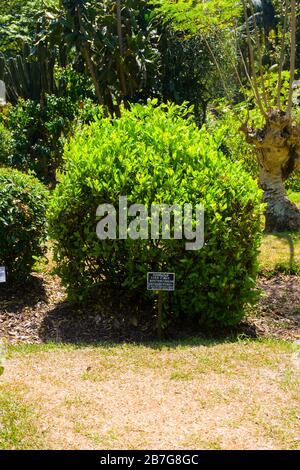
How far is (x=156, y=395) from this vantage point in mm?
3887

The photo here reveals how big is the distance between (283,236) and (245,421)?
17.2 feet

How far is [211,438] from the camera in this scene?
3316 mm

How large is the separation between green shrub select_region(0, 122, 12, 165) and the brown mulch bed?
5201mm

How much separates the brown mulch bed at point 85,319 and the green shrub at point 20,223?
276 millimetres

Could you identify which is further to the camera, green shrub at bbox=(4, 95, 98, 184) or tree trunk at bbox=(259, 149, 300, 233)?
green shrub at bbox=(4, 95, 98, 184)

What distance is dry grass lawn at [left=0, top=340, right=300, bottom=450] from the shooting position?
131 inches

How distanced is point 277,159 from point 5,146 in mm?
5195

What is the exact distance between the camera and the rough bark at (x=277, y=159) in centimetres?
863

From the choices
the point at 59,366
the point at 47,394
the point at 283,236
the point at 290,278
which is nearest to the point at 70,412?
the point at 47,394

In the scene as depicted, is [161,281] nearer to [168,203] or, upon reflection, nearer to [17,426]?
[168,203]

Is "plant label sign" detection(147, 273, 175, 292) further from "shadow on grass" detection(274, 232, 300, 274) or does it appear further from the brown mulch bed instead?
"shadow on grass" detection(274, 232, 300, 274)

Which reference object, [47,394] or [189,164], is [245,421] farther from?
[189,164]

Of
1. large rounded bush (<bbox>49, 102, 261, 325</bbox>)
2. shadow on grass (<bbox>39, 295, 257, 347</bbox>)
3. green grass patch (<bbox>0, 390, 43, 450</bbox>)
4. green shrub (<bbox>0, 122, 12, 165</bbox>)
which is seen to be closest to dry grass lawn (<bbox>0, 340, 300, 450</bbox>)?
green grass patch (<bbox>0, 390, 43, 450</bbox>)

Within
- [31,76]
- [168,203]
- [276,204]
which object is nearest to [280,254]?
[276,204]
